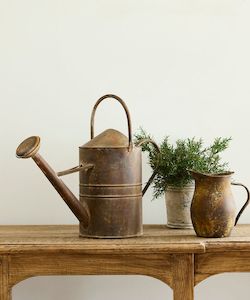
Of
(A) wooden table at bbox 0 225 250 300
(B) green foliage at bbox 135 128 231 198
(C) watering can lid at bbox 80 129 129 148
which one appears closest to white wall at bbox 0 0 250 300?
(B) green foliage at bbox 135 128 231 198

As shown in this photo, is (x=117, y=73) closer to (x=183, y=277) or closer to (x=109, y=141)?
(x=109, y=141)

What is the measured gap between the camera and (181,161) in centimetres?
197

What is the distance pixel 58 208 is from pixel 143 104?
1.39ft

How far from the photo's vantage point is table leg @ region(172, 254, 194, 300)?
1.72 meters

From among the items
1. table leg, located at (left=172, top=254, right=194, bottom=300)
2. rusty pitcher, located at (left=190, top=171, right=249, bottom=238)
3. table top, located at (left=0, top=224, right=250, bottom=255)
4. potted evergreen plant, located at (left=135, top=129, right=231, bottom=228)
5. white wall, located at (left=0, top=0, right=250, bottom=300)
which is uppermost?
white wall, located at (left=0, top=0, right=250, bottom=300)

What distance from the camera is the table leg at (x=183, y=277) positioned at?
5.65 feet

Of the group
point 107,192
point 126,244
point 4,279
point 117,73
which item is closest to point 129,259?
point 126,244

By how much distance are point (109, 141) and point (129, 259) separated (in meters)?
0.33

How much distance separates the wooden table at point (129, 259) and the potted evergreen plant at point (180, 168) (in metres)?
0.26

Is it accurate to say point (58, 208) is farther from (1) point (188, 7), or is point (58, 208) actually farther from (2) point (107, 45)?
(1) point (188, 7)

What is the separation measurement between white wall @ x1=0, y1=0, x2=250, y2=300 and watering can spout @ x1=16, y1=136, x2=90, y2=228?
0.36 meters

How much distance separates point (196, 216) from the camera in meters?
1.83

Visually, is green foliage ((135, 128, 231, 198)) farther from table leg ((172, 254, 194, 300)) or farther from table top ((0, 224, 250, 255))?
table leg ((172, 254, 194, 300))

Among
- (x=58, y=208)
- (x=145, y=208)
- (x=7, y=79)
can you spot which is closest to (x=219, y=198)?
(x=145, y=208)
